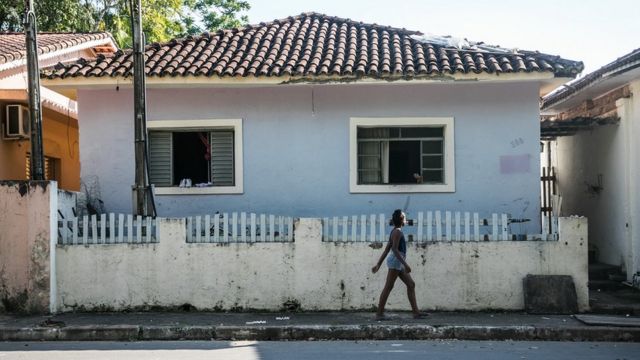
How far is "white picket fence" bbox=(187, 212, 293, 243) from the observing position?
34.2ft

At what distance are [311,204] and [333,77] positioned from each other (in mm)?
2205

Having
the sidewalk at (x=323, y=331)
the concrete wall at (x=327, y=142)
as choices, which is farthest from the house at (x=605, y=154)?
the sidewalk at (x=323, y=331)

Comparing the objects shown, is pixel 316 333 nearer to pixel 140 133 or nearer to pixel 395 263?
pixel 395 263

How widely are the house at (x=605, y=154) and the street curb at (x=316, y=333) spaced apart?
12.4 feet

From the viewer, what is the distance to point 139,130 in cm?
1077

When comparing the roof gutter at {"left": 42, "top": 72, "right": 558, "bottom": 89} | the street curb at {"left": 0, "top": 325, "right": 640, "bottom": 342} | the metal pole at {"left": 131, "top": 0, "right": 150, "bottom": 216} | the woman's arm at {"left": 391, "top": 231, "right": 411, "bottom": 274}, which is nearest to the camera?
the street curb at {"left": 0, "top": 325, "right": 640, "bottom": 342}

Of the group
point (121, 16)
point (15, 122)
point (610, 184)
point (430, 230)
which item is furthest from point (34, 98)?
point (121, 16)

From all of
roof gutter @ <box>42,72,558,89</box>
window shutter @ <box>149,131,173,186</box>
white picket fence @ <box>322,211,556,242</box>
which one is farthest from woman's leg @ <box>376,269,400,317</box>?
window shutter @ <box>149,131,173,186</box>

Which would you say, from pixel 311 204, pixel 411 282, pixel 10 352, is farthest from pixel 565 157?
pixel 10 352

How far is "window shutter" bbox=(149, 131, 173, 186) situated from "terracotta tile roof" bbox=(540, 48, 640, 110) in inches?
292

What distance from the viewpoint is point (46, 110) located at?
15.0m

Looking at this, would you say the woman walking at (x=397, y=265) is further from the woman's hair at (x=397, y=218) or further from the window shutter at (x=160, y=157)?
the window shutter at (x=160, y=157)

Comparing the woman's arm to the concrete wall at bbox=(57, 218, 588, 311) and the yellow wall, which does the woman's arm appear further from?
the yellow wall

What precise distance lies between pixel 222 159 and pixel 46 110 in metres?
5.02
